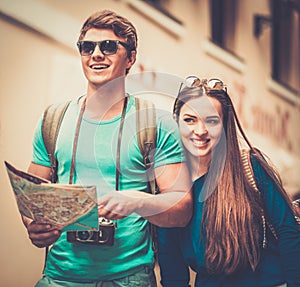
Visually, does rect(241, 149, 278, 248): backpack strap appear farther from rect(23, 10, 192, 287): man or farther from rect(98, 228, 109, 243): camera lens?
rect(98, 228, 109, 243): camera lens

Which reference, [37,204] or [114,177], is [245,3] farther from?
[37,204]

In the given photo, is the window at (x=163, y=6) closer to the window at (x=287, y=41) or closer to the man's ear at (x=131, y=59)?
the man's ear at (x=131, y=59)

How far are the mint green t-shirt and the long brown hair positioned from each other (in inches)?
7.6

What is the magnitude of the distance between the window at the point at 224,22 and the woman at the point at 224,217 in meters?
0.48

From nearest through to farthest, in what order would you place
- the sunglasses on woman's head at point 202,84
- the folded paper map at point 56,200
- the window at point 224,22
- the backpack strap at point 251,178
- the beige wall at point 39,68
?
1. the folded paper map at point 56,200
2. the beige wall at point 39,68
3. the backpack strap at point 251,178
4. the sunglasses on woman's head at point 202,84
5. the window at point 224,22

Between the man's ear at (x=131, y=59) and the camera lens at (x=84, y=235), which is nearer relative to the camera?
the camera lens at (x=84, y=235)

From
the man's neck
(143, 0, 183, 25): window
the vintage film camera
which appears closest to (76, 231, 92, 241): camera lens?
the vintage film camera

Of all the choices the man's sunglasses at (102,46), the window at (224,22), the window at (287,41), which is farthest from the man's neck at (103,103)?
the window at (287,41)

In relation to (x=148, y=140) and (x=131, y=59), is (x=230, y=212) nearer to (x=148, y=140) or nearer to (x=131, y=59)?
(x=148, y=140)

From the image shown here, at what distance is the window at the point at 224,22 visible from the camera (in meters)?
2.87

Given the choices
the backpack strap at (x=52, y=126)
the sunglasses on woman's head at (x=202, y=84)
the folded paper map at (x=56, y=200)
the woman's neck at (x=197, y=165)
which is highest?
the sunglasses on woman's head at (x=202, y=84)

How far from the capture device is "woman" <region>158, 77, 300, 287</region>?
230cm

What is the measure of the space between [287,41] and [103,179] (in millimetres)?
1397

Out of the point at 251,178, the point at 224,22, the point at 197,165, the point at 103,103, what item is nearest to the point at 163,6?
the point at 224,22
